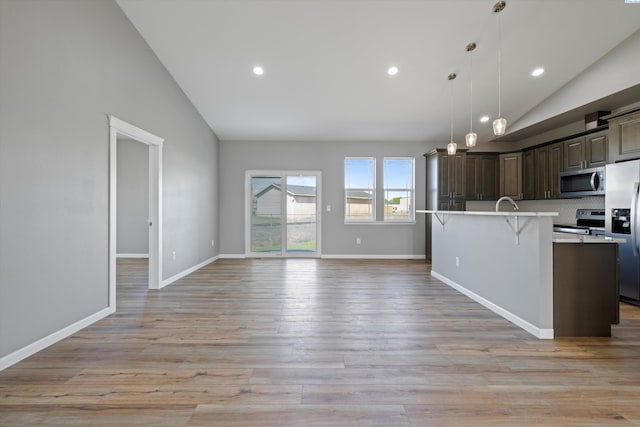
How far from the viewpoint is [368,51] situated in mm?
4266

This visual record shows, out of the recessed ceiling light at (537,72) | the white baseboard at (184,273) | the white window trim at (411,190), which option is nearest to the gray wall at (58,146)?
the white baseboard at (184,273)

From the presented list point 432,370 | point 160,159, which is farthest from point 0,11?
point 432,370

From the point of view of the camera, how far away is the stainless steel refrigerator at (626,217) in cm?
351

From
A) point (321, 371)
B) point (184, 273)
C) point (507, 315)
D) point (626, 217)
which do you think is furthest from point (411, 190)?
point (321, 371)

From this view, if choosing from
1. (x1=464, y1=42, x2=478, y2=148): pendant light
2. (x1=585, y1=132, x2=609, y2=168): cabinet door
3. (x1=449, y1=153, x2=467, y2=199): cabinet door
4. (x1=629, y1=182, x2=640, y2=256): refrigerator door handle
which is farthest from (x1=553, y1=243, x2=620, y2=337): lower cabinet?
(x1=449, y1=153, x2=467, y2=199): cabinet door

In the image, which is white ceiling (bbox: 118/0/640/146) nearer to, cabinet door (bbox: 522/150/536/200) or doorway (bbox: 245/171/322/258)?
cabinet door (bbox: 522/150/536/200)

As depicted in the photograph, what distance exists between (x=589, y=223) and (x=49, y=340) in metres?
6.57

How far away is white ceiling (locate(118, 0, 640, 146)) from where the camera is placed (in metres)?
3.59

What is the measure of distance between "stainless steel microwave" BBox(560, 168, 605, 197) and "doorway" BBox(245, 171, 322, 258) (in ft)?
15.1

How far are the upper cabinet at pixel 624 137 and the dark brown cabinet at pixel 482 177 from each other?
8.10 feet

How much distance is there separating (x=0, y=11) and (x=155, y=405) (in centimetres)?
284

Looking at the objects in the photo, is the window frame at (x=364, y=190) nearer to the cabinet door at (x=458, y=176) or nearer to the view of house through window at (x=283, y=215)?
the view of house through window at (x=283, y=215)

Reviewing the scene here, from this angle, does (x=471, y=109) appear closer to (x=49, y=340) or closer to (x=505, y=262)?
(x=505, y=262)

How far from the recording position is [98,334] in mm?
2783
